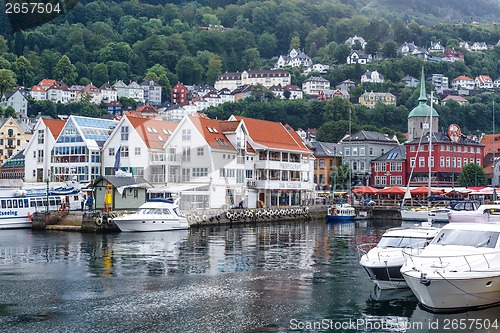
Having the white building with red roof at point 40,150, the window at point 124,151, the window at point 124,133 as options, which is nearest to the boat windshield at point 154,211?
the window at point 124,151

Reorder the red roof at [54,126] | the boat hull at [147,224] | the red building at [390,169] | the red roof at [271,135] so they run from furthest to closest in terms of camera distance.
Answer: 1. the red building at [390,169]
2. the red roof at [54,126]
3. the red roof at [271,135]
4. the boat hull at [147,224]

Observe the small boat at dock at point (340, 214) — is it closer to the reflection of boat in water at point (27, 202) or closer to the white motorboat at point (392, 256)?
the reflection of boat in water at point (27, 202)

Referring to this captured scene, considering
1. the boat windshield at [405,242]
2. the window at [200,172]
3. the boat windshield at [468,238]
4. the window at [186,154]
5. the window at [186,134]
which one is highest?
the window at [186,134]

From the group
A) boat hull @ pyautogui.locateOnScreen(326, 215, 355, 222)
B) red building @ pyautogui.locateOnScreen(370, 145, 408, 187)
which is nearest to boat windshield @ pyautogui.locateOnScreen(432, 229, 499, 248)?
boat hull @ pyautogui.locateOnScreen(326, 215, 355, 222)

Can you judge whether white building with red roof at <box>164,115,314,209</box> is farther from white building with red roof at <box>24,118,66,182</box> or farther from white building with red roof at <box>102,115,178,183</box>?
white building with red roof at <box>24,118,66,182</box>

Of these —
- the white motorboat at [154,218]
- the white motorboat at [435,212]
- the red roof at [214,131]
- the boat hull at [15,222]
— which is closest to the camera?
the white motorboat at [154,218]

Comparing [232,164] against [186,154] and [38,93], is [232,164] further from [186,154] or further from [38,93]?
[38,93]

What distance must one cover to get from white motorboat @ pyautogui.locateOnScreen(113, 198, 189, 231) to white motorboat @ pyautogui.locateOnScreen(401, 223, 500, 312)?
117 ft

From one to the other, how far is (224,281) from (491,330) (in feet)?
42.2

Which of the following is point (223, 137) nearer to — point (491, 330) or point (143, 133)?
point (143, 133)

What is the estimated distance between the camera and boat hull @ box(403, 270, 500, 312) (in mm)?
23141

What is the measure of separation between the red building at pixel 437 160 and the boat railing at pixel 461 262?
82769mm

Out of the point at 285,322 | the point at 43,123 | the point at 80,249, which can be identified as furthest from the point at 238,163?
the point at 285,322

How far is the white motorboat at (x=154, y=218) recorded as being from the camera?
5719 cm
